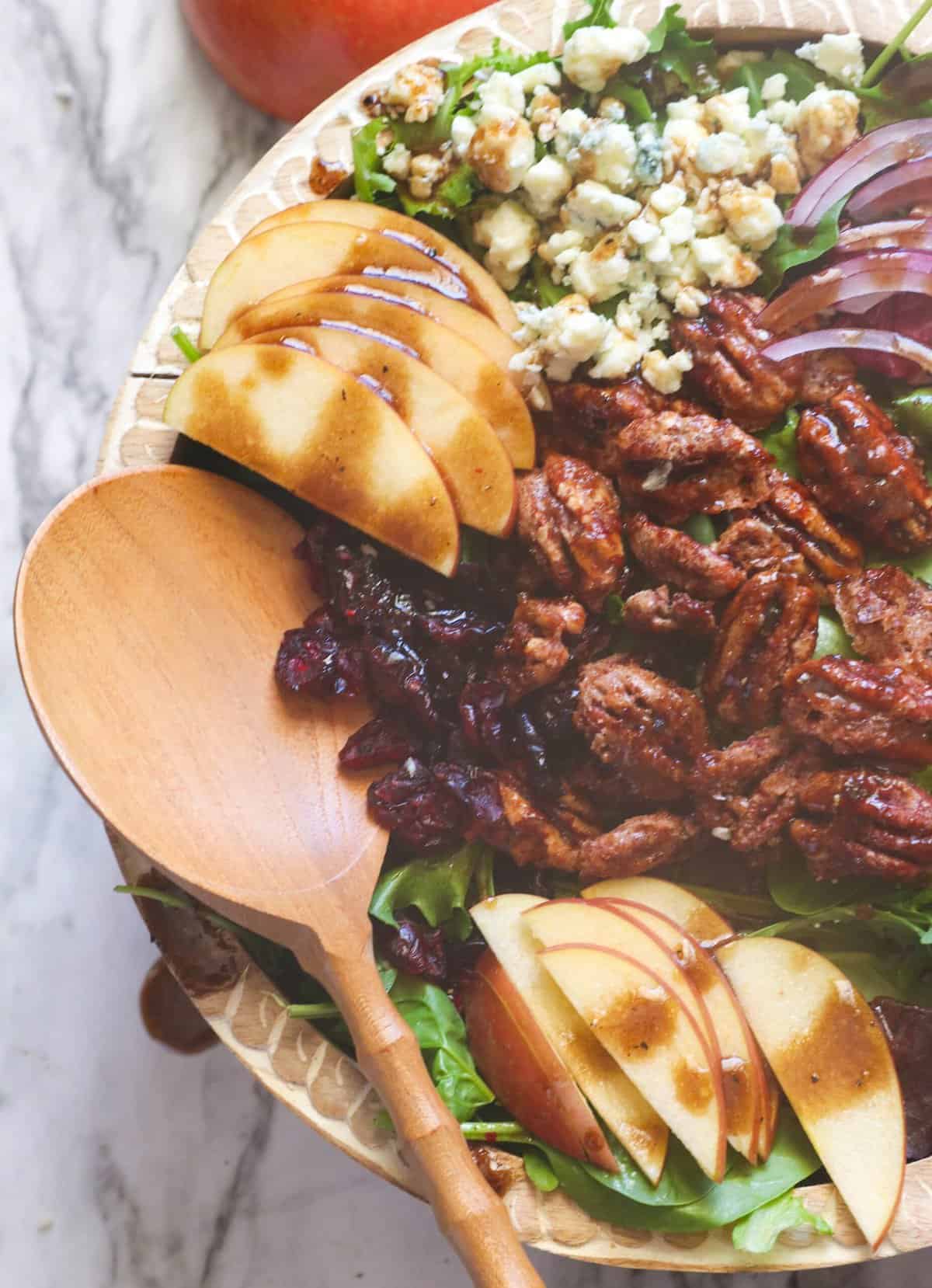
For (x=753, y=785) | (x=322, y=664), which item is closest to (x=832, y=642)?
(x=753, y=785)

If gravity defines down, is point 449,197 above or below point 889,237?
below

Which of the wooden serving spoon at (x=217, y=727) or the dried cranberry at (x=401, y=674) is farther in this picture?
the dried cranberry at (x=401, y=674)

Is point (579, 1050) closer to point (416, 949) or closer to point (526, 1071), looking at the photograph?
point (526, 1071)

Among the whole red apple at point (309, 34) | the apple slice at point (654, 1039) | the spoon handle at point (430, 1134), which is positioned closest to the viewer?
the spoon handle at point (430, 1134)

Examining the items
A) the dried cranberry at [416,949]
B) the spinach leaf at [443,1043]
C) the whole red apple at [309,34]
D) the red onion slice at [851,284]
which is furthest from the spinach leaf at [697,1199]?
the whole red apple at [309,34]

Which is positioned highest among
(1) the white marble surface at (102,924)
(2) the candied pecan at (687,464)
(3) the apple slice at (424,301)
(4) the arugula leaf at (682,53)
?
(4) the arugula leaf at (682,53)

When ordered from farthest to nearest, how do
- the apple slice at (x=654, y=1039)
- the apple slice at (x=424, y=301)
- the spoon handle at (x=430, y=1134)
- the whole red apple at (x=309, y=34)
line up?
the whole red apple at (x=309, y=34) → the apple slice at (x=424, y=301) → the apple slice at (x=654, y=1039) → the spoon handle at (x=430, y=1134)

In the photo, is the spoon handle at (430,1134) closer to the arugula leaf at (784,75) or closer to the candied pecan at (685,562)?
the candied pecan at (685,562)
